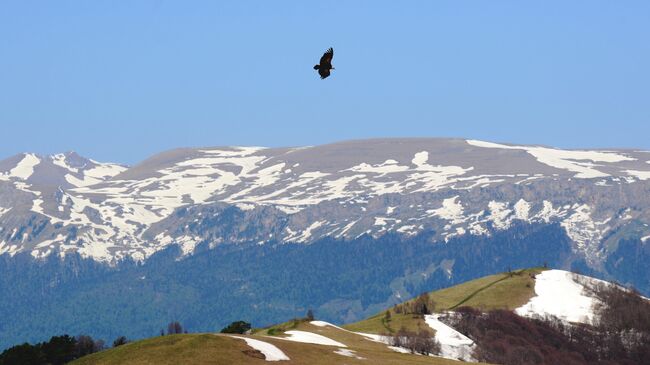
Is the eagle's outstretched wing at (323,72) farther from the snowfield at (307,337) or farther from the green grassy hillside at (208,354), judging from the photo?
the snowfield at (307,337)

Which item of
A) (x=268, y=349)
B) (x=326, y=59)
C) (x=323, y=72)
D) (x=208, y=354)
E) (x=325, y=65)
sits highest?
(x=326, y=59)

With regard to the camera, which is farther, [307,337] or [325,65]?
[307,337]

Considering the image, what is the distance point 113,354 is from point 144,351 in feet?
11.9

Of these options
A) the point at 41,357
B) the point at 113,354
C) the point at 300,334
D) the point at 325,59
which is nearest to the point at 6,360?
the point at 41,357

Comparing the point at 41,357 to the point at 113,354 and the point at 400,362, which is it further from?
the point at 400,362

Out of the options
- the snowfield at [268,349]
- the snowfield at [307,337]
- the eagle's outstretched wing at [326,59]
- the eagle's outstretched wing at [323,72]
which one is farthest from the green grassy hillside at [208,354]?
the eagle's outstretched wing at [326,59]

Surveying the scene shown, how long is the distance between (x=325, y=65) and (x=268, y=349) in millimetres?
71799

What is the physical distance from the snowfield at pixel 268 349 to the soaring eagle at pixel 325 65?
68.0 meters

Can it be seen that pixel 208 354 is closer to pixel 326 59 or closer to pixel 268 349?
pixel 268 349

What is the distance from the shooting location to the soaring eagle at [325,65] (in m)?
72.3

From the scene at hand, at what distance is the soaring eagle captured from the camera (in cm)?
7231

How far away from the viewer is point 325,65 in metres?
72.5

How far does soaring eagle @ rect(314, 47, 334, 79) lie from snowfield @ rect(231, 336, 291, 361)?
223 feet

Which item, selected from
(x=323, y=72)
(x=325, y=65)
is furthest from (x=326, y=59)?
(x=323, y=72)
